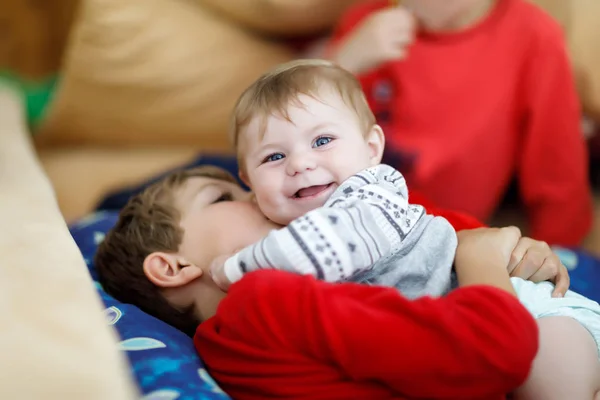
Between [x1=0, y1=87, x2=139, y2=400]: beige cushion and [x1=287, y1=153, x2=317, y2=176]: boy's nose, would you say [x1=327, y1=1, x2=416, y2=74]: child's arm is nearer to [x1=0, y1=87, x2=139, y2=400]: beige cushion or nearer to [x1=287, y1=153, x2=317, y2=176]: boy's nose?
[x1=287, y1=153, x2=317, y2=176]: boy's nose

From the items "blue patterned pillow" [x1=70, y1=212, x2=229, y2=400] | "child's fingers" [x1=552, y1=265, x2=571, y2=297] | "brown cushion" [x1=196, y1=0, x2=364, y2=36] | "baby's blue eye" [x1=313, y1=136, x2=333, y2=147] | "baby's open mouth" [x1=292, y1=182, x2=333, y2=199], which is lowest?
"blue patterned pillow" [x1=70, y1=212, x2=229, y2=400]

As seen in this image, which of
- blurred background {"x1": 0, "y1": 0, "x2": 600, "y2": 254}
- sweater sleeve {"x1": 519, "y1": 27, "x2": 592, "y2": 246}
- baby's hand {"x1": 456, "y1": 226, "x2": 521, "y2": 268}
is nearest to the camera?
baby's hand {"x1": 456, "y1": 226, "x2": 521, "y2": 268}

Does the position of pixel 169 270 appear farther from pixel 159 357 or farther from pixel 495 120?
pixel 495 120

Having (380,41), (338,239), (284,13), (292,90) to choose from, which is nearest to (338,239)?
(338,239)

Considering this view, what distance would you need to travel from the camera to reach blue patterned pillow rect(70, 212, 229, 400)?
0.71 metres

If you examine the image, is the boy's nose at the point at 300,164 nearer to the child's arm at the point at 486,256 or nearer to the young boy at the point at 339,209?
the young boy at the point at 339,209

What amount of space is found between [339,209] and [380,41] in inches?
26.7

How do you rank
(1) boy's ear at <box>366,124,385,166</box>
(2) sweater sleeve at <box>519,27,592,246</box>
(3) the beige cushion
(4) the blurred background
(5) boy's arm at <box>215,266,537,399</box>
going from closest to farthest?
(3) the beige cushion < (5) boy's arm at <box>215,266,537,399</box> < (1) boy's ear at <box>366,124,385,166</box> < (2) sweater sleeve at <box>519,27,592,246</box> < (4) the blurred background

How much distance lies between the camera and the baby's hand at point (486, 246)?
0.75 metres

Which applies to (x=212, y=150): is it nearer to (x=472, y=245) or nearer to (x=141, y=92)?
(x=141, y=92)

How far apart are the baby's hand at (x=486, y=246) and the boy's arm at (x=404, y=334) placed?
0.30 ft

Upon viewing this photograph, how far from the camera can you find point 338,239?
69cm

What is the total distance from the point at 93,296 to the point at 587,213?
41.7 inches

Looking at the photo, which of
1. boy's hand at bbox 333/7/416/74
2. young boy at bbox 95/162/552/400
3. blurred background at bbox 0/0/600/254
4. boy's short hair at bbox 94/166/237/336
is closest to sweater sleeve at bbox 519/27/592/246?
blurred background at bbox 0/0/600/254
